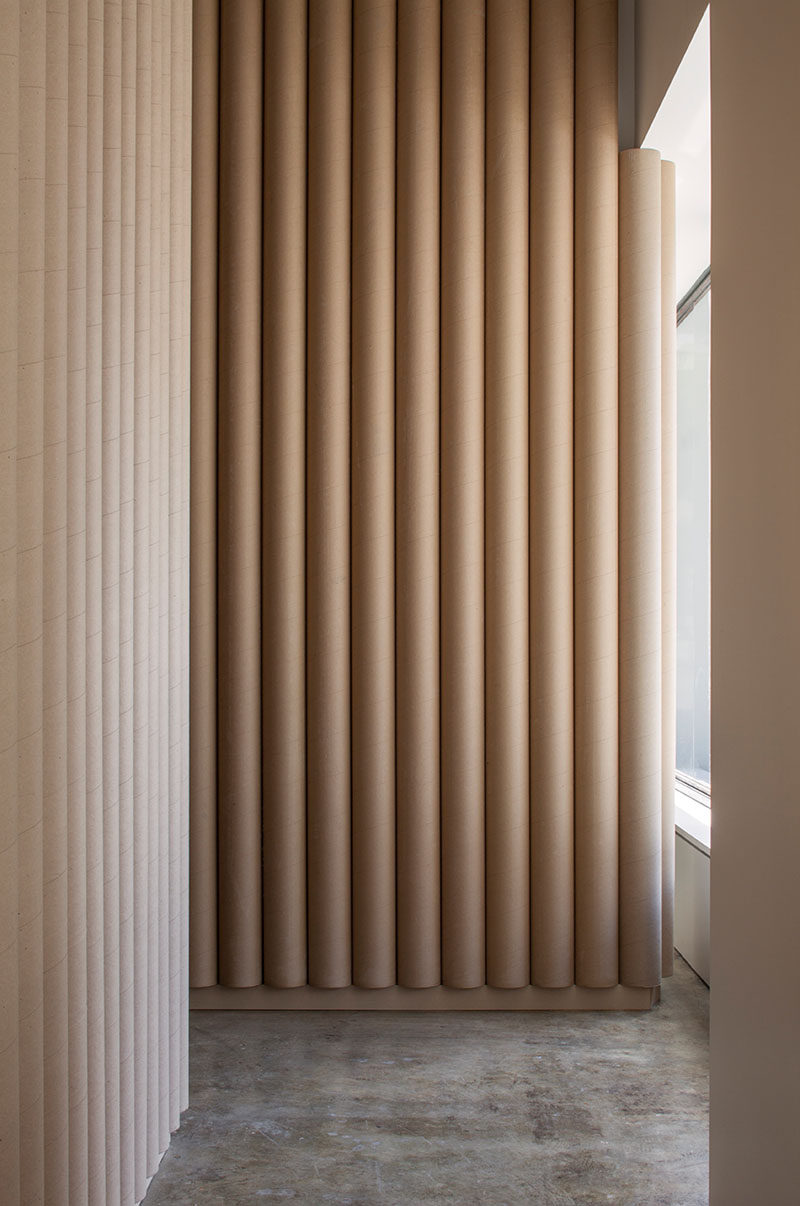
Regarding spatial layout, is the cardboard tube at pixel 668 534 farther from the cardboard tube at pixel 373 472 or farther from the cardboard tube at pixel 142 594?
the cardboard tube at pixel 142 594

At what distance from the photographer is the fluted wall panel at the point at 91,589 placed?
1338 mm

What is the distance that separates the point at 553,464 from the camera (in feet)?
8.64

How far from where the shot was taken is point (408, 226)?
2.64 meters

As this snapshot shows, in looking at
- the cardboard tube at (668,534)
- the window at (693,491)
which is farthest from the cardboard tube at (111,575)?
the window at (693,491)

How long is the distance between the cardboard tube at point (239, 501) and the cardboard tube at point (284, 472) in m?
0.04

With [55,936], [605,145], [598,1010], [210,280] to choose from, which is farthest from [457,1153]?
[605,145]

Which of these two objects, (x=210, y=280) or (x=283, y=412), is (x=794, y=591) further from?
(x=210, y=280)

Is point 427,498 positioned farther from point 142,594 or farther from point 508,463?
point 142,594

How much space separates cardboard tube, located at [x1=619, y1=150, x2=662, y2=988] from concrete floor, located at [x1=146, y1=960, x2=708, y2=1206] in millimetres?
327

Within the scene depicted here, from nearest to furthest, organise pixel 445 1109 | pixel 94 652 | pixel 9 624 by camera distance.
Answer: pixel 9 624 < pixel 94 652 < pixel 445 1109

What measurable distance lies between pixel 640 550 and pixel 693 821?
85 centimetres

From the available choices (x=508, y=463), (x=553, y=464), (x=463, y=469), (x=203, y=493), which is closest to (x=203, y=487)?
(x=203, y=493)

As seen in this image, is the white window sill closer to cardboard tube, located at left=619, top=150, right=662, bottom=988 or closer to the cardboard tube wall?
cardboard tube, located at left=619, top=150, right=662, bottom=988

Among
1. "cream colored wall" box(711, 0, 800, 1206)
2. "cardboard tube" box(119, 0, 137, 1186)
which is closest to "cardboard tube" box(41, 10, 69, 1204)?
"cardboard tube" box(119, 0, 137, 1186)
